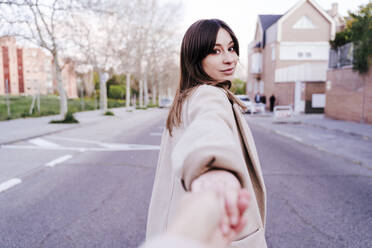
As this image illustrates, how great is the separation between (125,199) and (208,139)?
3.78 m

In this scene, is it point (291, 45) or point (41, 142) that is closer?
point (41, 142)

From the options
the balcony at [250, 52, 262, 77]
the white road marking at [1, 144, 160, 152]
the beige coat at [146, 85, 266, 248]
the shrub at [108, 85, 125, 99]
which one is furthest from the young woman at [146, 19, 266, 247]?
the shrub at [108, 85, 125, 99]

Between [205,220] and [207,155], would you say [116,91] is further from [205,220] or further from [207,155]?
[205,220]

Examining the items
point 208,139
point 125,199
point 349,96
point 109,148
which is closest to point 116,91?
point 349,96

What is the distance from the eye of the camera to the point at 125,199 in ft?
14.2

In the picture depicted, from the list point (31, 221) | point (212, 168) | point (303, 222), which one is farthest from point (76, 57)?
point (212, 168)

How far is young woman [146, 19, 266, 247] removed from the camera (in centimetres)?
77

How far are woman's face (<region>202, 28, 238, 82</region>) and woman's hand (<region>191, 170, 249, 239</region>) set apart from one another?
63cm

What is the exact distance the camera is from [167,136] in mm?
1364

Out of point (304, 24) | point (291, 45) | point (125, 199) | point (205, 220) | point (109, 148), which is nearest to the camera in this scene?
point (205, 220)

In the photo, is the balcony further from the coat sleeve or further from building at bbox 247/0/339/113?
the coat sleeve

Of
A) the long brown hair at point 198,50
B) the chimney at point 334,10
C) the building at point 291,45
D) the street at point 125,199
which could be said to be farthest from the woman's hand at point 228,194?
the chimney at point 334,10

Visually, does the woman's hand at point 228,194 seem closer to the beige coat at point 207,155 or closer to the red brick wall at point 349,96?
the beige coat at point 207,155

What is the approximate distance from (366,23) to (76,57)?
Result: 15.9 metres
